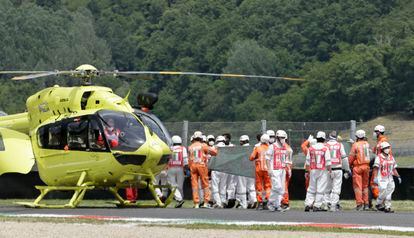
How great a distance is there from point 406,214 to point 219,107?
100034mm

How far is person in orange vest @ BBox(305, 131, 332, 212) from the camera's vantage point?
28.8 meters

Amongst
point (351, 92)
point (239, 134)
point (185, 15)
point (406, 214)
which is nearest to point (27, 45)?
point (185, 15)

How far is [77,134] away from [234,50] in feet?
365

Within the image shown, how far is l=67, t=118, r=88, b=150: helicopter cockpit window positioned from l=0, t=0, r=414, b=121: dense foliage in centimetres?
7155

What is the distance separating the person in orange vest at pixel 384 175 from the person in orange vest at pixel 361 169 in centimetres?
72

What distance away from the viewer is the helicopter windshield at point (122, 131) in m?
28.5

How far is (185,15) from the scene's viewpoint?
504 feet

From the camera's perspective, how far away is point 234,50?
5512 inches

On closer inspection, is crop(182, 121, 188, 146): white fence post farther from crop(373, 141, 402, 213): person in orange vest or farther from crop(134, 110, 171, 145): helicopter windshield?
crop(373, 141, 402, 213): person in orange vest

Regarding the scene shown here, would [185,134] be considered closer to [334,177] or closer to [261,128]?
[261,128]

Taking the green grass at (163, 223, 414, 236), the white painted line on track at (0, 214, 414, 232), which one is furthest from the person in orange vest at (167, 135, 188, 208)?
the green grass at (163, 223, 414, 236)

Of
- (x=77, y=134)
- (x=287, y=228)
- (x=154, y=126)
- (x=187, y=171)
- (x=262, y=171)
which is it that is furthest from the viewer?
(x=187, y=171)

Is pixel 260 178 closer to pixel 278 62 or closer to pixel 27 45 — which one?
pixel 278 62

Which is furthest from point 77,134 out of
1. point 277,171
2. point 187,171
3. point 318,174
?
point 318,174
